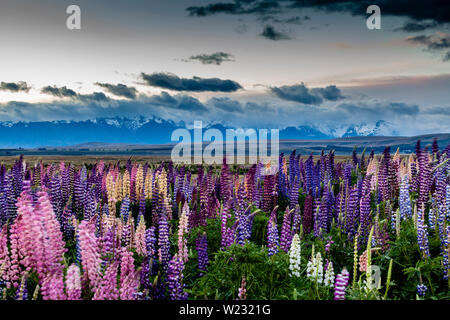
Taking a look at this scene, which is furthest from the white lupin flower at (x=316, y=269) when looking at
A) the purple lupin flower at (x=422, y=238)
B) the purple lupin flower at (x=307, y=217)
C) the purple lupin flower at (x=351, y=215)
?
the purple lupin flower at (x=351, y=215)

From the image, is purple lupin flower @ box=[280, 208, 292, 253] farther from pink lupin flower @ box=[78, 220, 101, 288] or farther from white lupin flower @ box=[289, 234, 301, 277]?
pink lupin flower @ box=[78, 220, 101, 288]

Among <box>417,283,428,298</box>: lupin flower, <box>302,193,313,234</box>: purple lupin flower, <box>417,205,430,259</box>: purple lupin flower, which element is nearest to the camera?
<box>417,283,428,298</box>: lupin flower

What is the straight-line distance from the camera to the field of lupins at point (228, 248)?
16.8 feet

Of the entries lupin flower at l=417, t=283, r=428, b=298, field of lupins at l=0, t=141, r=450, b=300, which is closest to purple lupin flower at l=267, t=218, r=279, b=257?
field of lupins at l=0, t=141, r=450, b=300

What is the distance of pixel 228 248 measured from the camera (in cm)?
755

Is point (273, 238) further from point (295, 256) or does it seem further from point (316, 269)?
point (316, 269)

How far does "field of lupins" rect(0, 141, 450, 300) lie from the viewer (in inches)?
202

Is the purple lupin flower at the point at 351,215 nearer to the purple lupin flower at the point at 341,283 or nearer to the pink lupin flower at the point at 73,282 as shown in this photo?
the purple lupin flower at the point at 341,283

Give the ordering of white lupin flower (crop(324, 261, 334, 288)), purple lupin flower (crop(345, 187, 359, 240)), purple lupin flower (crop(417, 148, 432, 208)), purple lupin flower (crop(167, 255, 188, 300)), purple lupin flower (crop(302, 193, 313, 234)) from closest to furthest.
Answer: white lupin flower (crop(324, 261, 334, 288))
purple lupin flower (crop(167, 255, 188, 300))
purple lupin flower (crop(345, 187, 359, 240))
purple lupin flower (crop(302, 193, 313, 234))
purple lupin flower (crop(417, 148, 432, 208))

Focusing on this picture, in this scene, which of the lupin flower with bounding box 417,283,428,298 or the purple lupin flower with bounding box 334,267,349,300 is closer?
the purple lupin flower with bounding box 334,267,349,300

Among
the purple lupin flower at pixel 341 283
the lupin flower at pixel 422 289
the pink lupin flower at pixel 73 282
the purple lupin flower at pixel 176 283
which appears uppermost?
the pink lupin flower at pixel 73 282

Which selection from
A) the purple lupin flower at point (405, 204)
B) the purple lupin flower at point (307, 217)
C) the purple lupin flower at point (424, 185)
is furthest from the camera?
the purple lupin flower at point (424, 185)
